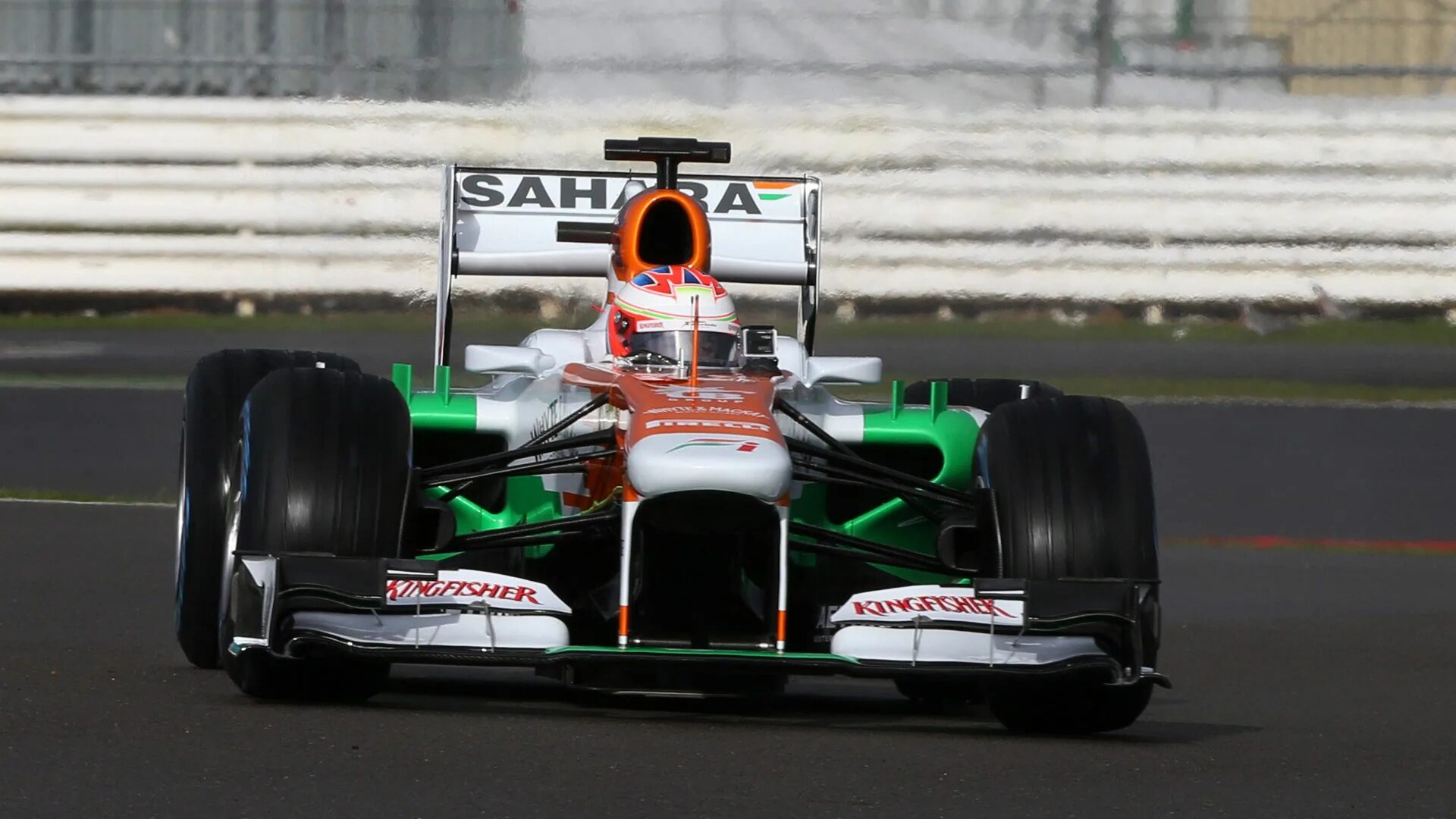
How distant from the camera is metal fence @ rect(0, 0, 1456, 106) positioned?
1923 cm

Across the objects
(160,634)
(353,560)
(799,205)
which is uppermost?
(799,205)

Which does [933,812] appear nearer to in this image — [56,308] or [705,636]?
[705,636]

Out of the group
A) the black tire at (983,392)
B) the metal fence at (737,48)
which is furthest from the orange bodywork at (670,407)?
the metal fence at (737,48)

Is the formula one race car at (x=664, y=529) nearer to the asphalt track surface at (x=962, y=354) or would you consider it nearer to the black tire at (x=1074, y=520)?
the black tire at (x=1074, y=520)

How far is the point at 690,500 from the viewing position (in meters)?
6.88

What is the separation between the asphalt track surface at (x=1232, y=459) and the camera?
13.2 metres

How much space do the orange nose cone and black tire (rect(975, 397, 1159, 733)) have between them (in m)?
1.86

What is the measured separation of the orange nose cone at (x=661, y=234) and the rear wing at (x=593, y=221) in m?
0.95

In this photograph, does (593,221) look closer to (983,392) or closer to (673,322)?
(983,392)

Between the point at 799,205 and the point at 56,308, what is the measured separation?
11189 millimetres

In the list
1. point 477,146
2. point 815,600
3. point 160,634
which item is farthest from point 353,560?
point 477,146

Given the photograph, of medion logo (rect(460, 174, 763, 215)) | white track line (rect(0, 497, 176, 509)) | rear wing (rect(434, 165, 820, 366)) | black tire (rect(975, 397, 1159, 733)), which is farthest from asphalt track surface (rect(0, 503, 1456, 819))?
white track line (rect(0, 497, 176, 509))

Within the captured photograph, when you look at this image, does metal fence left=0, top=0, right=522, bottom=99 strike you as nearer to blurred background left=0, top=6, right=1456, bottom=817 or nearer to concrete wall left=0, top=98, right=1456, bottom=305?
blurred background left=0, top=6, right=1456, bottom=817

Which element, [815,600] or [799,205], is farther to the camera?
[799,205]
